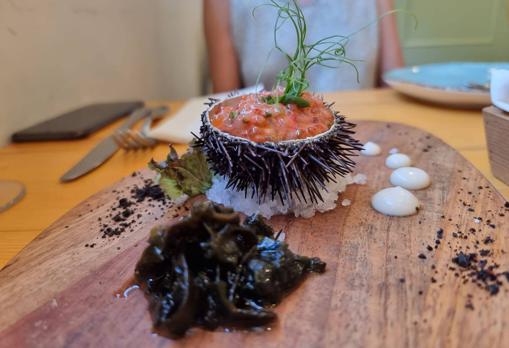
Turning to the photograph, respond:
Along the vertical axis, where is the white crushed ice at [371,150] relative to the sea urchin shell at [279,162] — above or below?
below

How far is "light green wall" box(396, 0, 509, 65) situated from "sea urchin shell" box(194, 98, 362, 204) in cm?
303

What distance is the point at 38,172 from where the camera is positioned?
120 centimetres

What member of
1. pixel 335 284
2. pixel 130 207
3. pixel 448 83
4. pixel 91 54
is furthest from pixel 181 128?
pixel 448 83

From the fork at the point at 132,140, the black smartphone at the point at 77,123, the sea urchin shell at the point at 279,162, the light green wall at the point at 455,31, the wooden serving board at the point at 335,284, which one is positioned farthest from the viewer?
the light green wall at the point at 455,31

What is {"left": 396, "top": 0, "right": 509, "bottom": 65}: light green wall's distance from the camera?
3.45 meters

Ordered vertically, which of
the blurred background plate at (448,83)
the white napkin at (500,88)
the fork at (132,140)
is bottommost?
the fork at (132,140)

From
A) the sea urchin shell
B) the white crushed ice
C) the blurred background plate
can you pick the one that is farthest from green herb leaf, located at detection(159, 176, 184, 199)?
the blurred background plate

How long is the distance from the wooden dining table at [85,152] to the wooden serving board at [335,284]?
0.32 ft

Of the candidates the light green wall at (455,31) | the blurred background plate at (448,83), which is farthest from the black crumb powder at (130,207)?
the light green wall at (455,31)

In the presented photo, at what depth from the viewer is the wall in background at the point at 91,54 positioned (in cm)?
143

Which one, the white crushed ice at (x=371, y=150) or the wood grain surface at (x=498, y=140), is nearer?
the wood grain surface at (x=498, y=140)

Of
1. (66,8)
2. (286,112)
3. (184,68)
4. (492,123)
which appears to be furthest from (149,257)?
(184,68)

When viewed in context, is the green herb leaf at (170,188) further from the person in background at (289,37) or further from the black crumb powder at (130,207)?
the person in background at (289,37)

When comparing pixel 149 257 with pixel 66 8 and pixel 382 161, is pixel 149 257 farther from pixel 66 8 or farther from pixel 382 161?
pixel 66 8
